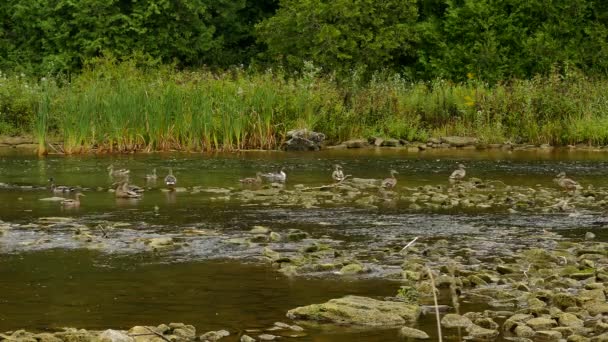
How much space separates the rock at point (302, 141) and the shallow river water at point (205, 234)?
4045 mm

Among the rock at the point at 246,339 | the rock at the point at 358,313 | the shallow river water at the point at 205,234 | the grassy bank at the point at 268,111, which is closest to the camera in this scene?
the rock at the point at 246,339

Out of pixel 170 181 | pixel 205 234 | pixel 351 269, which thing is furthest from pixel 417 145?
pixel 351 269

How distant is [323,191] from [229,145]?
10.6 m

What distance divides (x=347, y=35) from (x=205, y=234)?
103 ft

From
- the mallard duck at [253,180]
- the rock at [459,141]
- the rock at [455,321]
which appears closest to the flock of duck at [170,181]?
the mallard duck at [253,180]

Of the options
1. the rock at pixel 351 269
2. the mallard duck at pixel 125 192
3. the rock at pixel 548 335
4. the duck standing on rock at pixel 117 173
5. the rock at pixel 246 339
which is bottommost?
the rock at pixel 548 335

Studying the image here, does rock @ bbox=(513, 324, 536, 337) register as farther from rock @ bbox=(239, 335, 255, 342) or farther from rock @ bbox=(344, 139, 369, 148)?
rock @ bbox=(344, 139, 369, 148)

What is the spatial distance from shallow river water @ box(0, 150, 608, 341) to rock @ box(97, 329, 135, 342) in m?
0.78

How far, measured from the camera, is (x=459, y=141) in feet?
116

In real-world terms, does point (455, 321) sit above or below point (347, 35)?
below

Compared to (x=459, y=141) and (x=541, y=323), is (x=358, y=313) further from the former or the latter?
(x=459, y=141)

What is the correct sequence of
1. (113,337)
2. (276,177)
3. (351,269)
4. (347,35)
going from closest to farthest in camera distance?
(113,337) < (351,269) < (276,177) < (347,35)

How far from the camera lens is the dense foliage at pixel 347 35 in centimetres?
4669

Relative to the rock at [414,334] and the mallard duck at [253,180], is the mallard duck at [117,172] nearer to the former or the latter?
the mallard duck at [253,180]
